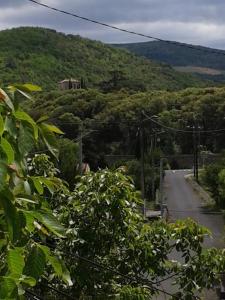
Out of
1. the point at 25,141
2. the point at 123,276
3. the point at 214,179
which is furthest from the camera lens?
the point at 214,179

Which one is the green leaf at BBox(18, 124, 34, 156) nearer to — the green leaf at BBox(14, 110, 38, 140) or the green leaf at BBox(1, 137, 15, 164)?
the green leaf at BBox(14, 110, 38, 140)

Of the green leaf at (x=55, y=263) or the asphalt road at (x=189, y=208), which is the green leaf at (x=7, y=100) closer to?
the green leaf at (x=55, y=263)

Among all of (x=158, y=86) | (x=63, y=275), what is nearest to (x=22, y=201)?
(x=63, y=275)

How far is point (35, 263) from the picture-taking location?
1963 mm

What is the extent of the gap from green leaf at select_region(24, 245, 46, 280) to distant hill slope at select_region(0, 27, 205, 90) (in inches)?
4454

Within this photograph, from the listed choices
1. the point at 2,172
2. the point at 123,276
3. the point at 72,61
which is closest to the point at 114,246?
the point at 123,276

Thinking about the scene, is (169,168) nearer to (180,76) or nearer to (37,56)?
(37,56)

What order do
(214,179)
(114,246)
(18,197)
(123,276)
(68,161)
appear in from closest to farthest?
(18,197), (123,276), (114,246), (68,161), (214,179)

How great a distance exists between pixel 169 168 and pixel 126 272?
74.1 meters

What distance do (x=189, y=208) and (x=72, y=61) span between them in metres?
99.6

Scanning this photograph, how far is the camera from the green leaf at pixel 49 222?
1886 mm

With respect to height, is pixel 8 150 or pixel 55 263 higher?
pixel 8 150

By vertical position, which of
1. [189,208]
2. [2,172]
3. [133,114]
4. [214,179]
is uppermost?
[2,172]

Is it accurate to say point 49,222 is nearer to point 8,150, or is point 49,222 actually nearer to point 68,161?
point 8,150
